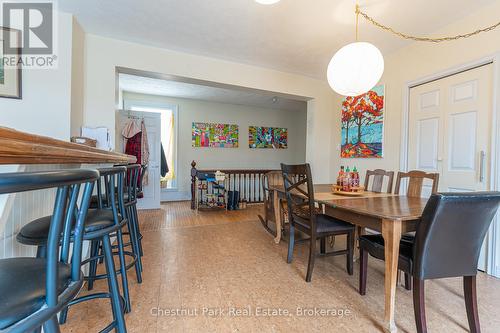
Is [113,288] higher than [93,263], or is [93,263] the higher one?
[113,288]

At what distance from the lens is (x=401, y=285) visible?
192cm

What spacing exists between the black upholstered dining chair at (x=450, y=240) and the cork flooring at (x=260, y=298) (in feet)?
1.07

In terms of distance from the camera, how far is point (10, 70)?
7.30 ft

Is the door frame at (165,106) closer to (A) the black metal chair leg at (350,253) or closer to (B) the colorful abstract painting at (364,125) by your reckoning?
(B) the colorful abstract painting at (364,125)

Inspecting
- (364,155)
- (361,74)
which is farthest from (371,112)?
(361,74)

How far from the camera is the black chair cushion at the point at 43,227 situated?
901 millimetres

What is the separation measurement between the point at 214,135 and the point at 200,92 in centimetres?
122

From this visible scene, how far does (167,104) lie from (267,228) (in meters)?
3.94

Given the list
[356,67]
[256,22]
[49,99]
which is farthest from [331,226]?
[49,99]

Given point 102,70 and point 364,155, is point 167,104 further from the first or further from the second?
point 364,155

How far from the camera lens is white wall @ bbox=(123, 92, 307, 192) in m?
5.69

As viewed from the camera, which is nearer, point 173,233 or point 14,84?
point 14,84

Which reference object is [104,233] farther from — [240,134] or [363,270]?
[240,134]

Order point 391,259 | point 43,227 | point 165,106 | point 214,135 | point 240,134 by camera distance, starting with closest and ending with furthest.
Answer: point 43,227
point 391,259
point 165,106
point 214,135
point 240,134
